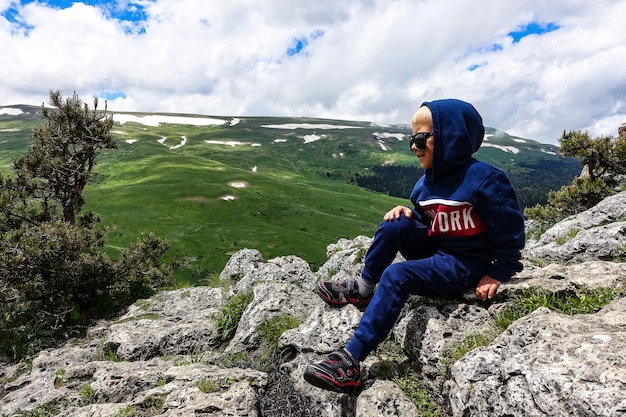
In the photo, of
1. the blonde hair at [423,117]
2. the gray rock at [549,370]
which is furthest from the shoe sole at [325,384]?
the blonde hair at [423,117]

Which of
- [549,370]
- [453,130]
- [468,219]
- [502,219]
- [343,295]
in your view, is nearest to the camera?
[549,370]

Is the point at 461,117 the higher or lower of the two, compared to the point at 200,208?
higher

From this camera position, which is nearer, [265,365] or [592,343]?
[592,343]

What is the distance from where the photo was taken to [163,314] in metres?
Result: 14.0

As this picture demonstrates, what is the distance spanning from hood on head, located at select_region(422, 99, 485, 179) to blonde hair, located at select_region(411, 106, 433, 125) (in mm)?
72

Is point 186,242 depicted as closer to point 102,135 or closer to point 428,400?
point 102,135

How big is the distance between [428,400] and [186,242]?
130 m

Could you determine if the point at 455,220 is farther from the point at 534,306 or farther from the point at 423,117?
the point at 423,117

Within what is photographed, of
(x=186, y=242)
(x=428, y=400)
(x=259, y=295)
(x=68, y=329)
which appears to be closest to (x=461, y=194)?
(x=428, y=400)

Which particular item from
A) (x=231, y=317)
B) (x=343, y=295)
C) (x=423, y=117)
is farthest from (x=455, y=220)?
(x=231, y=317)

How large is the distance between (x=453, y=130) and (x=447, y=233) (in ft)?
5.73

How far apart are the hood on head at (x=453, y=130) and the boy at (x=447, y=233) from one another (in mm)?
16

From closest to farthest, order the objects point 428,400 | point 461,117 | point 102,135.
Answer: point 428,400 → point 461,117 → point 102,135

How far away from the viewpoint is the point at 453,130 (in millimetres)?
5867
